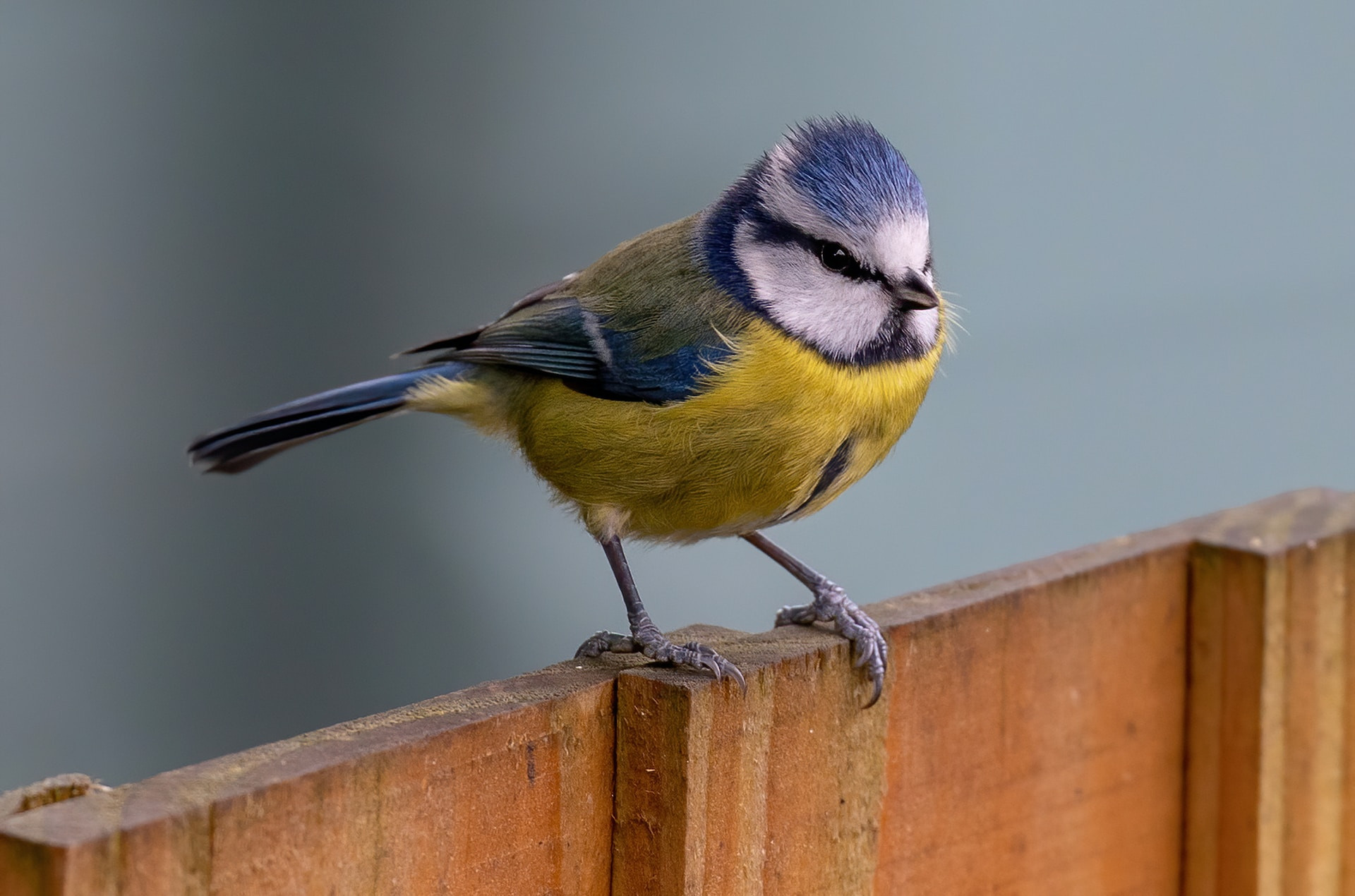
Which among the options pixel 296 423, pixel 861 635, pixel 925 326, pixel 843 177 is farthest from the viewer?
pixel 296 423

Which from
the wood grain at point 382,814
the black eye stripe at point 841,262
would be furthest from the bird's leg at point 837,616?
the black eye stripe at point 841,262

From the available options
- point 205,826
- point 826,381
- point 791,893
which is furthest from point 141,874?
point 826,381

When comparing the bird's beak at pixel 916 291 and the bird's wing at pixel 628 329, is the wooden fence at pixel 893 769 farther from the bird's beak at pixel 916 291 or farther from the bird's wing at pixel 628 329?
the bird's wing at pixel 628 329

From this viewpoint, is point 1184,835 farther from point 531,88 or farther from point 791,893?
point 531,88

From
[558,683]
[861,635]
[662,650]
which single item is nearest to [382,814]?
[558,683]

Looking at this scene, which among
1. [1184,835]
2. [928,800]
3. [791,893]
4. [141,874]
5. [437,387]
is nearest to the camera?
[141,874]

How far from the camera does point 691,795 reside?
47.4 inches

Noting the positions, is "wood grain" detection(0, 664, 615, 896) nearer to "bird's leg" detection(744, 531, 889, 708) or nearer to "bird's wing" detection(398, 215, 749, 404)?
"bird's leg" detection(744, 531, 889, 708)

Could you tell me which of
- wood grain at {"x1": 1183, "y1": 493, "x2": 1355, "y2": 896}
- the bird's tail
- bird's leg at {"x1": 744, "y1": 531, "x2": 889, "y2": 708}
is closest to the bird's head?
bird's leg at {"x1": 744, "y1": 531, "x2": 889, "y2": 708}

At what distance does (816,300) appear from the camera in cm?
182

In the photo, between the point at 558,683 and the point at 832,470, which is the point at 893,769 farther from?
the point at 832,470

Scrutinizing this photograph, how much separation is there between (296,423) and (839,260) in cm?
79

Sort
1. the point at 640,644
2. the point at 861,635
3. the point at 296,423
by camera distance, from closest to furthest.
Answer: the point at 861,635 < the point at 640,644 < the point at 296,423

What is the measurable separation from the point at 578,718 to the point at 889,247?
773mm
